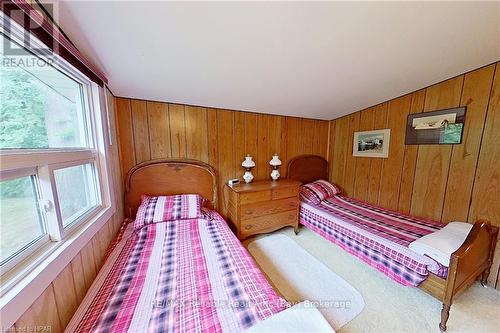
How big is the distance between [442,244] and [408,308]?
1.84 feet

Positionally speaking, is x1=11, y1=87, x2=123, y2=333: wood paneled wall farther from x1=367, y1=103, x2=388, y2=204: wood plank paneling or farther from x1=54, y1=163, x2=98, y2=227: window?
x1=367, y1=103, x2=388, y2=204: wood plank paneling

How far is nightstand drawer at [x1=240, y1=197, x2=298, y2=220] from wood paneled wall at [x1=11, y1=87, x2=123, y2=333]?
1.30m

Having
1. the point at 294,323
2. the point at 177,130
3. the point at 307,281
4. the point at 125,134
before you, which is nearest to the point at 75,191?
the point at 125,134

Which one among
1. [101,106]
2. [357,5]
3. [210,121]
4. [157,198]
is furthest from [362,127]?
[101,106]

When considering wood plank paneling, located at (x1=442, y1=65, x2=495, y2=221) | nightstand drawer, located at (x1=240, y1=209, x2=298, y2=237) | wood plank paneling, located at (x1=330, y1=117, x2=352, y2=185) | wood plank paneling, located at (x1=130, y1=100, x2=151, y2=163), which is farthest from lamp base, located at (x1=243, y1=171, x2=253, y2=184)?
wood plank paneling, located at (x1=442, y1=65, x2=495, y2=221)

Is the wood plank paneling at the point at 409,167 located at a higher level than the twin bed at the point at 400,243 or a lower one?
higher

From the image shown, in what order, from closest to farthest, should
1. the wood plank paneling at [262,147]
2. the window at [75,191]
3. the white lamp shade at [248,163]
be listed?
1. the window at [75,191]
2. the white lamp shade at [248,163]
3. the wood plank paneling at [262,147]

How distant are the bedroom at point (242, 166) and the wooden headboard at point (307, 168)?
33cm

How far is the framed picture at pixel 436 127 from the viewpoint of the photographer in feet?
5.83

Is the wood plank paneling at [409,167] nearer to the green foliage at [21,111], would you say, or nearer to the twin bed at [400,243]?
the twin bed at [400,243]

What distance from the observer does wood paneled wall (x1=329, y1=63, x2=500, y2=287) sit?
1.59 m

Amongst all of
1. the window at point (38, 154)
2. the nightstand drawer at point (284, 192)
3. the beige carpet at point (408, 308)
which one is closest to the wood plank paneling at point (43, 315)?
the window at point (38, 154)

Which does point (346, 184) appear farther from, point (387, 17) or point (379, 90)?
point (387, 17)

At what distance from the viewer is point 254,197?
2176 millimetres
